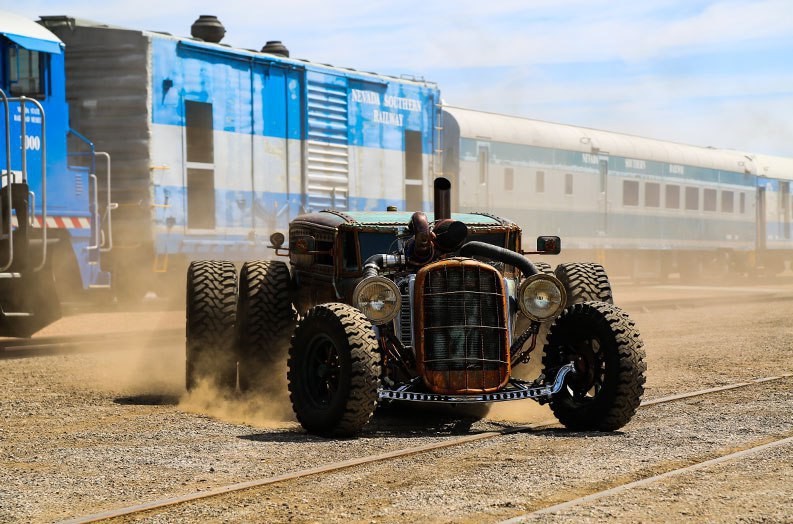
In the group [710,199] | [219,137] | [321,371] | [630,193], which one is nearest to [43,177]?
[219,137]

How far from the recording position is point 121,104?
16938 mm

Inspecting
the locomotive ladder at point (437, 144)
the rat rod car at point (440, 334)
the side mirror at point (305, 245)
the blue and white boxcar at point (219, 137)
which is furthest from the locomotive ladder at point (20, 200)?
the locomotive ladder at point (437, 144)

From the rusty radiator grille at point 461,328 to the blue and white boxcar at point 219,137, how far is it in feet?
28.4

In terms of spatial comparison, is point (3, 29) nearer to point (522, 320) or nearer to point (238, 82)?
point (238, 82)

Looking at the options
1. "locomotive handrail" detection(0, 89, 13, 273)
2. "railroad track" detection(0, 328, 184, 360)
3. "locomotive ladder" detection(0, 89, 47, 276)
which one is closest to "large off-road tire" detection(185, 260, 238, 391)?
"locomotive handrail" detection(0, 89, 13, 273)

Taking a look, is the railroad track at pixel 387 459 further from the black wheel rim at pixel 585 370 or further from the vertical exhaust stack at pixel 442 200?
the vertical exhaust stack at pixel 442 200

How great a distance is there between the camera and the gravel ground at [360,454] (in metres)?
5.80

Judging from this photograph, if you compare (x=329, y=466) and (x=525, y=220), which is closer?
(x=329, y=466)

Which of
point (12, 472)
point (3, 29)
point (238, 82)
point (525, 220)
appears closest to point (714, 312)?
point (525, 220)

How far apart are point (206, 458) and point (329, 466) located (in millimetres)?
837

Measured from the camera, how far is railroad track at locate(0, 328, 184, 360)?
1427cm

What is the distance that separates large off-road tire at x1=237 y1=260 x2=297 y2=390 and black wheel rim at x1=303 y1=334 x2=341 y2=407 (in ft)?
4.92

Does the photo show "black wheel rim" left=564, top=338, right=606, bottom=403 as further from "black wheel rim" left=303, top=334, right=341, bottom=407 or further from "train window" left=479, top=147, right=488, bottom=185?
"train window" left=479, top=147, right=488, bottom=185

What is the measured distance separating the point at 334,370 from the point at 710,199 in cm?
2920
